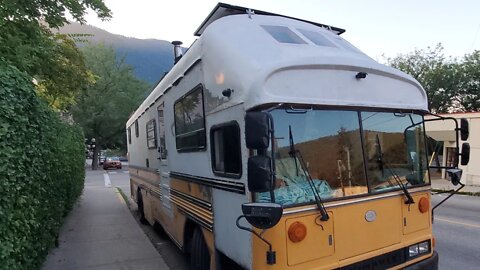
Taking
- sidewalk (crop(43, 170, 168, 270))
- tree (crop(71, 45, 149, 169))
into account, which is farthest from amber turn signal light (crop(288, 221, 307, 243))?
tree (crop(71, 45, 149, 169))

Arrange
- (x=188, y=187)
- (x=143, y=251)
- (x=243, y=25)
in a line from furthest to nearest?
1. (x=143, y=251)
2. (x=188, y=187)
3. (x=243, y=25)

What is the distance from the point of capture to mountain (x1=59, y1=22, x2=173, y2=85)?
44.0 meters

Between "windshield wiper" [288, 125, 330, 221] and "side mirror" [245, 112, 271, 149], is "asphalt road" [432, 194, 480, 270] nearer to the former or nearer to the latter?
"windshield wiper" [288, 125, 330, 221]

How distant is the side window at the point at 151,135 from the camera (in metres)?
7.77

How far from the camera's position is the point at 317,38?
15.1ft

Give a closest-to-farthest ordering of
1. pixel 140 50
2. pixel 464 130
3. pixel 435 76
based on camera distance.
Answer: pixel 464 130 < pixel 435 76 < pixel 140 50

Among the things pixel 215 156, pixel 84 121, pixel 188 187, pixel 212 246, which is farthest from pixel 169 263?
pixel 84 121

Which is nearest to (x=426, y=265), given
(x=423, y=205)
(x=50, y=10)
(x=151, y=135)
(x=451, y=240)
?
(x=423, y=205)

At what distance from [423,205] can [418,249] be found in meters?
0.46

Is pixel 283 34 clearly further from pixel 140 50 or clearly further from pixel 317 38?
pixel 140 50

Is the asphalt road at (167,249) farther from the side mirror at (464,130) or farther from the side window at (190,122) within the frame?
the side mirror at (464,130)

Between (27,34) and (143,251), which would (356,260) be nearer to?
(143,251)

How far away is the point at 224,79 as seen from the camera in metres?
3.89

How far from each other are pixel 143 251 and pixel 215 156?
13.0ft
